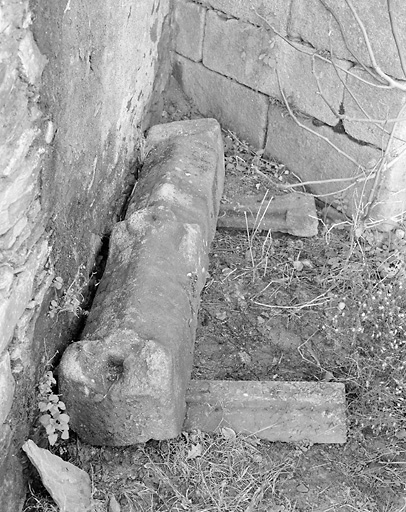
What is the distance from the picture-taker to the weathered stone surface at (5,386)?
7.61ft

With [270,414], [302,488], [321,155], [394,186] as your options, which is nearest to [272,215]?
[321,155]

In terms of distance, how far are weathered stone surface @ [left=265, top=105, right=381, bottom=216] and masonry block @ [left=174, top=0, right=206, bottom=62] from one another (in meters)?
0.71

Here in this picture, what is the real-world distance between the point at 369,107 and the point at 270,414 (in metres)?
1.81

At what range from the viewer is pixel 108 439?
2674mm

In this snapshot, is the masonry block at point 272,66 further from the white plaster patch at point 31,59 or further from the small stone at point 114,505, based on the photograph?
the small stone at point 114,505

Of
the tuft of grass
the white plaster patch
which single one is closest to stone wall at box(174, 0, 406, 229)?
the tuft of grass

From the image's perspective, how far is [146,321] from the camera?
2.65 metres

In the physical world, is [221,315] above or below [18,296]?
below

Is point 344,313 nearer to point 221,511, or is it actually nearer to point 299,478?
point 299,478

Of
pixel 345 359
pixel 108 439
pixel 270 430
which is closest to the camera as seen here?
pixel 108 439

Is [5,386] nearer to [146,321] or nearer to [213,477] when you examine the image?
[146,321]

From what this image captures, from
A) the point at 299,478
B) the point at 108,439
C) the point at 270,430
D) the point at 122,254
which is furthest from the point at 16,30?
the point at 299,478

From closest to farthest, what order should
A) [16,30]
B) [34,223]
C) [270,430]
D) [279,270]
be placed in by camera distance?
[16,30] → [34,223] → [270,430] → [279,270]

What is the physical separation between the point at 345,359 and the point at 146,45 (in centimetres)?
215
